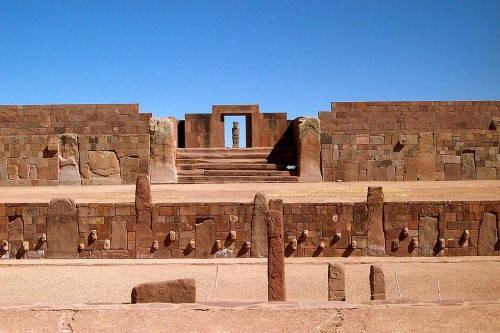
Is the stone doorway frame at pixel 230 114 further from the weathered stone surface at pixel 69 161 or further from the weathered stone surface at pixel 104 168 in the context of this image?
the weathered stone surface at pixel 69 161

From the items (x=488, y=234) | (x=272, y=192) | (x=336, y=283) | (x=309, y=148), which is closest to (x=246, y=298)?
(x=336, y=283)

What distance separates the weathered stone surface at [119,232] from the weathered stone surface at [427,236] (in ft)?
18.2

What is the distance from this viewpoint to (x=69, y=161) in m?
18.1

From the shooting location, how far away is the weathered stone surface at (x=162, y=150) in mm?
18017

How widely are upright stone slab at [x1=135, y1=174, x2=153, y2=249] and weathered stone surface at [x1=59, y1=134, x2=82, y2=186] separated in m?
7.21

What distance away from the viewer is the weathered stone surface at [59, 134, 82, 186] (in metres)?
18.0

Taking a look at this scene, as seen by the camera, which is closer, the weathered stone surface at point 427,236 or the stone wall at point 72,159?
the weathered stone surface at point 427,236

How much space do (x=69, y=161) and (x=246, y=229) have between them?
867 cm

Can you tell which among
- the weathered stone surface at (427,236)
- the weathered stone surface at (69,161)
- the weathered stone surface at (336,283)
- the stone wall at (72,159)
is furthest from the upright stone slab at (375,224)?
the weathered stone surface at (69,161)

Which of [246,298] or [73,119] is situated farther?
[73,119]

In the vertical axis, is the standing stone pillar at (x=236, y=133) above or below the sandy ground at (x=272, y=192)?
above

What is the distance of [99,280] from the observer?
30.1 ft

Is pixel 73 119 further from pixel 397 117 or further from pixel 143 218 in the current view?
pixel 397 117

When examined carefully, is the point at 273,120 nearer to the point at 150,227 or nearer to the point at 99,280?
the point at 150,227
